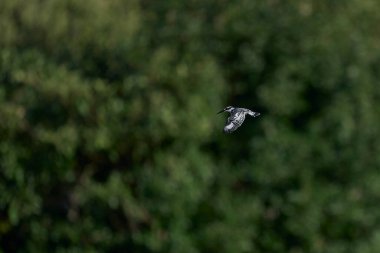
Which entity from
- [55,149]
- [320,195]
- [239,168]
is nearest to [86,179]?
[55,149]

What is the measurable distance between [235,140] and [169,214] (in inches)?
66.9

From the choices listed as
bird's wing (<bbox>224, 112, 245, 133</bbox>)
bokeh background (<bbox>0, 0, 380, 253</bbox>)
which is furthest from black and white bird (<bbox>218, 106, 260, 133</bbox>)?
bokeh background (<bbox>0, 0, 380, 253</bbox>)

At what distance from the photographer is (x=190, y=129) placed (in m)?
11.4

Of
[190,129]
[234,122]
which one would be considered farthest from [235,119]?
[190,129]

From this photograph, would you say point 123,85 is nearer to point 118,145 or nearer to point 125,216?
point 118,145

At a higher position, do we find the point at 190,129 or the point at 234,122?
the point at 190,129

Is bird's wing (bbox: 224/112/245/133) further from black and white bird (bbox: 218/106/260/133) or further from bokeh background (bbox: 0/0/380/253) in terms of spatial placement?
bokeh background (bbox: 0/0/380/253)

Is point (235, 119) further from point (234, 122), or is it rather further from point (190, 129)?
point (190, 129)

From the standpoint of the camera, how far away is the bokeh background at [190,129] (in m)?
11.4

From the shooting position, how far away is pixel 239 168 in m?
12.1

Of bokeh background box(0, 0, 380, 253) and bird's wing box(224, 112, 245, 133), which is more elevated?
bokeh background box(0, 0, 380, 253)

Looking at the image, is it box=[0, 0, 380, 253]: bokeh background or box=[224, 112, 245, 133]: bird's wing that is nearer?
box=[224, 112, 245, 133]: bird's wing

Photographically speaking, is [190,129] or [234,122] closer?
[234,122]

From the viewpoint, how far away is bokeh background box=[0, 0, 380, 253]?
1141 centimetres
